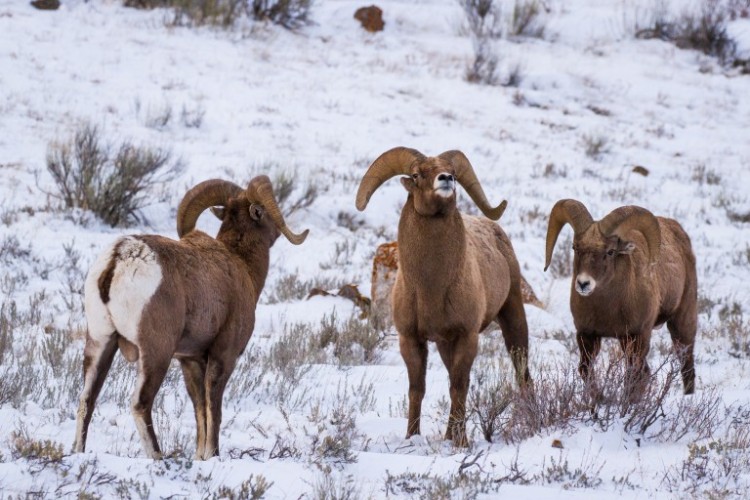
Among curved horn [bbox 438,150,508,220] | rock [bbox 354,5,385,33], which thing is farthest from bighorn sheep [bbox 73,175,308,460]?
rock [bbox 354,5,385,33]

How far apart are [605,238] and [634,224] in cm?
26

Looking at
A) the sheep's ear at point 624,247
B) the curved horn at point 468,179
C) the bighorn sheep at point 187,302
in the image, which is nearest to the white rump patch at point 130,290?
the bighorn sheep at point 187,302

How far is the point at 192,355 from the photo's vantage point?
520cm

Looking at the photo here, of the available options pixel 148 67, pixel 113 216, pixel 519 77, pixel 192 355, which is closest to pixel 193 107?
pixel 148 67

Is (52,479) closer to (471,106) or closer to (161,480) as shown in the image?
(161,480)

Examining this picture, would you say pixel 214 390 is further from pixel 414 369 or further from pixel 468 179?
pixel 468 179

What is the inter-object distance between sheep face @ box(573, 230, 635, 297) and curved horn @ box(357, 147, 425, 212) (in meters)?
1.41

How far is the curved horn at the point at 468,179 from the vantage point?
616 centimetres

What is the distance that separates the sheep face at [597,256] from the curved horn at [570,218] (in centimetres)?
8

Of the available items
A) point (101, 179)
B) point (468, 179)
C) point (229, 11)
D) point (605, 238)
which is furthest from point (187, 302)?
point (229, 11)

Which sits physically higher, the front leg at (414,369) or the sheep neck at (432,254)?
the sheep neck at (432,254)

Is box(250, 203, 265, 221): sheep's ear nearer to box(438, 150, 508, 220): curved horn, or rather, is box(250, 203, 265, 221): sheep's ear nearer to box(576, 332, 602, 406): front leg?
box(438, 150, 508, 220): curved horn

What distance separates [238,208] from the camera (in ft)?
19.4

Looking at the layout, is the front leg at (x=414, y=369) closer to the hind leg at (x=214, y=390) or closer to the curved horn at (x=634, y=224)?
the hind leg at (x=214, y=390)
